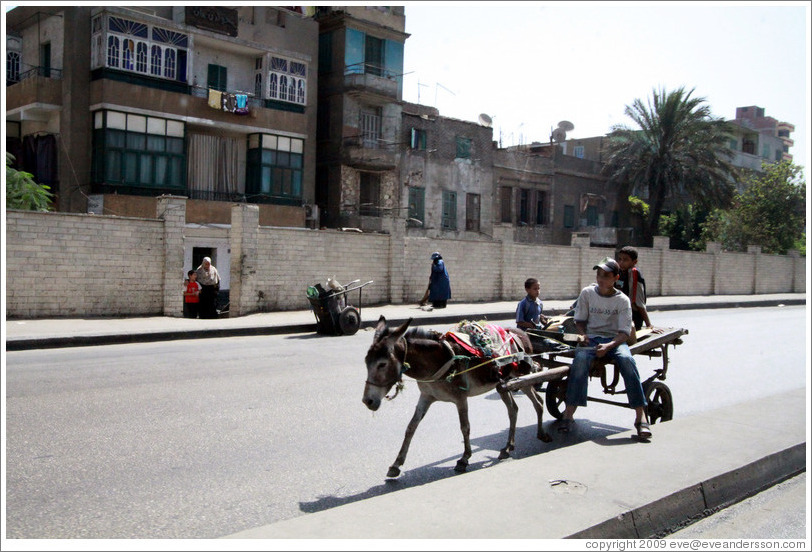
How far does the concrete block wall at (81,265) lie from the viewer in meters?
16.4

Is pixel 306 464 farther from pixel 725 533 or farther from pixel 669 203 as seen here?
pixel 669 203

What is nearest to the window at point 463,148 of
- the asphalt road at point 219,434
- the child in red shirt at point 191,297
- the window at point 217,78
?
the window at point 217,78

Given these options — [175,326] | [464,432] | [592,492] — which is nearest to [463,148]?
[175,326]

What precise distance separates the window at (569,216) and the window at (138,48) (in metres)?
27.0

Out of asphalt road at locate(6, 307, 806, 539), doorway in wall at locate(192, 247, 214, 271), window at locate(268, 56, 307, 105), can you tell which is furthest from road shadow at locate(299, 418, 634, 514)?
window at locate(268, 56, 307, 105)

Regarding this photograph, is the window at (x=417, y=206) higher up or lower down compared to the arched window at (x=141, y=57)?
lower down

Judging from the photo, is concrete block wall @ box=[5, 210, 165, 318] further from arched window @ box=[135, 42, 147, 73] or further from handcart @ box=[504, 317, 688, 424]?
handcart @ box=[504, 317, 688, 424]

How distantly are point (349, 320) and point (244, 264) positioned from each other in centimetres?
439

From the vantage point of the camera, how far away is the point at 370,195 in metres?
37.9

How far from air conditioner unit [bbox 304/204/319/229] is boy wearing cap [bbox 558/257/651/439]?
27.8 meters

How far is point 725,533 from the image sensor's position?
200 inches

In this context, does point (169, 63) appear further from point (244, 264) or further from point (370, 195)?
point (244, 264)

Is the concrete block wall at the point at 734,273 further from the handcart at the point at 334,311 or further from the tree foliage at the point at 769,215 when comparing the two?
the handcart at the point at 334,311

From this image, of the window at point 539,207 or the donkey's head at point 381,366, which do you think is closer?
the donkey's head at point 381,366
